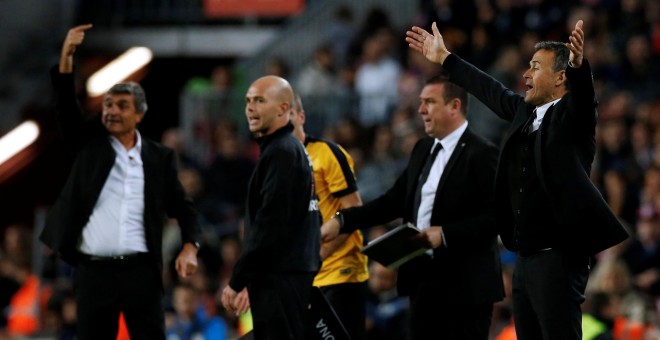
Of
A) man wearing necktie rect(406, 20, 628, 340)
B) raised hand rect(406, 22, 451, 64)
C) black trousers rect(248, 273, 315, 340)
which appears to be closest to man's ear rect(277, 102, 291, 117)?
raised hand rect(406, 22, 451, 64)

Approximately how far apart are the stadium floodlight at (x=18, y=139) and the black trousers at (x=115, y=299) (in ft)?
34.6

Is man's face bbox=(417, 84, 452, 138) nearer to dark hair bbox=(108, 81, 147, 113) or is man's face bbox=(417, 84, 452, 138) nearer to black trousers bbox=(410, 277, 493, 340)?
black trousers bbox=(410, 277, 493, 340)

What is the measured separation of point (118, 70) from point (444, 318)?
12038 mm

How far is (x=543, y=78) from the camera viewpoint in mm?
6953

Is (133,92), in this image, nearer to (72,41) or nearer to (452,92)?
(72,41)

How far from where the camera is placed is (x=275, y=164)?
23.9ft

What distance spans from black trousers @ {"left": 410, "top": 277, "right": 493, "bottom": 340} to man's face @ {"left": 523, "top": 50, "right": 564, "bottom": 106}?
1.45 m

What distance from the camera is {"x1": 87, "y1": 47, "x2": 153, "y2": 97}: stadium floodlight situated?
19062mm

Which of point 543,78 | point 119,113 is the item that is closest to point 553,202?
point 543,78

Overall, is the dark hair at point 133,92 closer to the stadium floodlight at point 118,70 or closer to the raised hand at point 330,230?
the raised hand at point 330,230

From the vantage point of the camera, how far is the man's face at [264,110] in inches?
296

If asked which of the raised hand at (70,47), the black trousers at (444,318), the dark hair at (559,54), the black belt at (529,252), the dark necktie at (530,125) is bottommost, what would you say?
the black trousers at (444,318)

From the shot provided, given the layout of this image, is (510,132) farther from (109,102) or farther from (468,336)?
(109,102)

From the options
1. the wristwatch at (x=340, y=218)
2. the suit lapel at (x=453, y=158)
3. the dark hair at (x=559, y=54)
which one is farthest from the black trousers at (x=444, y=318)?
the dark hair at (x=559, y=54)
